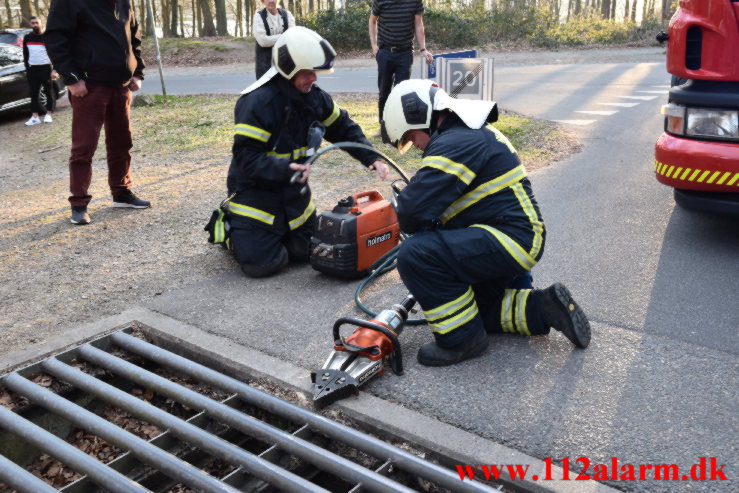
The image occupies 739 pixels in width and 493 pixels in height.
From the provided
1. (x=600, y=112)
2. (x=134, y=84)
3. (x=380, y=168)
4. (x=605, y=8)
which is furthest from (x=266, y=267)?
(x=605, y=8)

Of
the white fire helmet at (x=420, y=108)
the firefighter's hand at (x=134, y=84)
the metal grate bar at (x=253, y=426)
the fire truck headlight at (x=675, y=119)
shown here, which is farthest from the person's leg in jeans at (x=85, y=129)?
the fire truck headlight at (x=675, y=119)

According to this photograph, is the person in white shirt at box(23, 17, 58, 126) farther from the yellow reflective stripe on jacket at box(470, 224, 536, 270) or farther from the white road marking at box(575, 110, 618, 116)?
the yellow reflective stripe on jacket at box(470, 224, 536, 270)

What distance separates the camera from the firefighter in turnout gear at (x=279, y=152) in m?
4.16

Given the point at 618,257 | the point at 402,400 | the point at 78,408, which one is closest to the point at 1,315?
the point at 78,408

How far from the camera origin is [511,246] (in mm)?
3178

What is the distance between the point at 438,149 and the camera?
3105 mm

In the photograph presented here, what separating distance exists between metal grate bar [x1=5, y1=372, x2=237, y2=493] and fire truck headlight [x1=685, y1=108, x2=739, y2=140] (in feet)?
10.9

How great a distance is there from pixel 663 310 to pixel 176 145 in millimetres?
6815

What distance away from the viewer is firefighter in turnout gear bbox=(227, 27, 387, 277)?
4160 millimetres

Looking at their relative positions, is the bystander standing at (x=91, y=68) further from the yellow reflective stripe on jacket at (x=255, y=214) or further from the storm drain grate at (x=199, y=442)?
the storm drain grate at (x=199, y=442)

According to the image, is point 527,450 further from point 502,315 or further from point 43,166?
point 43,166

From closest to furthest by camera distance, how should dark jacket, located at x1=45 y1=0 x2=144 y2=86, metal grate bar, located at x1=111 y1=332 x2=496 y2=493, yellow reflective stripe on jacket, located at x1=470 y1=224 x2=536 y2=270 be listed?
metal grate bar, located at x1=111 y1=332 x2=496 y2=493
yellow reflective stripe on jacket, located at x1=470 y1=224 x2=536 y2=270
dark jacket, located at x1=45 y1=0 x2=144 y2=86

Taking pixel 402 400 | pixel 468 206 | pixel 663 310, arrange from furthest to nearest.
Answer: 1. pixel 663 310
2. pixel 468 206
3. pixel 402 400

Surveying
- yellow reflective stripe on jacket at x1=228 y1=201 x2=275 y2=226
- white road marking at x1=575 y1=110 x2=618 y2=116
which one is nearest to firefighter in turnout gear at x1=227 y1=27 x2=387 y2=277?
yellow reflective stripe on jacket at x1=228 y1=201 x2=275 y2=226
